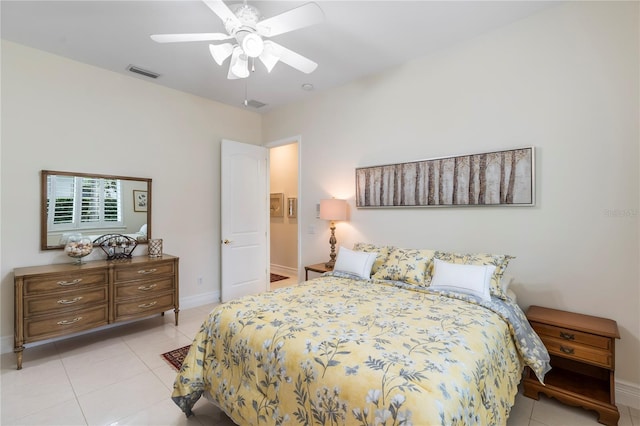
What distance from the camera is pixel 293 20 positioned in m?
1.79

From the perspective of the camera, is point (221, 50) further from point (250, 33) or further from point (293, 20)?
point (293, 20)

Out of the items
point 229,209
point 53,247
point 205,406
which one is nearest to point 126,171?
point 53,247

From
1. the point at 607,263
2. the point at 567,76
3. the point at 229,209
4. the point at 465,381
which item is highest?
the point at 567,76

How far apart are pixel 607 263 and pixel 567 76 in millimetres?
1430

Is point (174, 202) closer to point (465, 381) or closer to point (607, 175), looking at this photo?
point (465, 381)

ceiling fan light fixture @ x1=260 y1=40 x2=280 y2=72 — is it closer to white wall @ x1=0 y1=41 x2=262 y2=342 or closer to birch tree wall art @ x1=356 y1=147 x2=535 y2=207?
birch tree wall art @ x1=356 y1=147 x2=535 y2=207

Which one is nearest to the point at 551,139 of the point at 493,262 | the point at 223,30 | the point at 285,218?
the point at 493,262

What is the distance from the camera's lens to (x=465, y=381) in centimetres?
124

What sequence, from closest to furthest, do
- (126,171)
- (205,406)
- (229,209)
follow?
1. (205,406)
2. (126,171)
3. (229,209)

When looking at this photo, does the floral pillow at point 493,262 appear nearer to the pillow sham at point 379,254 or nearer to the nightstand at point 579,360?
the nightstand at point 579,360

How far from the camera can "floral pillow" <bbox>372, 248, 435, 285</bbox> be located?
2533 mm

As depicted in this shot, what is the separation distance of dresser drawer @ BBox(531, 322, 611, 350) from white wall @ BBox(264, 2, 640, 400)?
1.25ft

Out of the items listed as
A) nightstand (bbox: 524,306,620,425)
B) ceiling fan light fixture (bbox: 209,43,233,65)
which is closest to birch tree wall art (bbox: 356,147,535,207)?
nightstand (bbox: 524,306,620,425)

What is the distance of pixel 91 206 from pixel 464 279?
3718 millimetres
